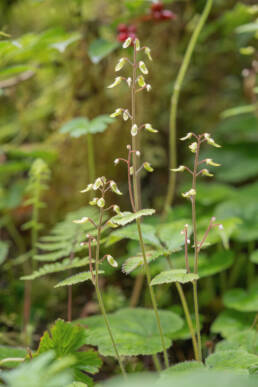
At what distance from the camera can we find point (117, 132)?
2080mm

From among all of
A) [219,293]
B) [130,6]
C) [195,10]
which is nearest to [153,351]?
[219,293]

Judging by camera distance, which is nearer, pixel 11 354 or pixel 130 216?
pixel 130 216

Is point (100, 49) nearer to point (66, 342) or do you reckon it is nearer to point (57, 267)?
point (57, 267)

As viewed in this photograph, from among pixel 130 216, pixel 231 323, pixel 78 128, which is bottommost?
pixel 231 323

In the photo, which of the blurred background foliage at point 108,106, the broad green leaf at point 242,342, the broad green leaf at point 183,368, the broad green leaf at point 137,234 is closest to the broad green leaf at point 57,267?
the broad green leaf at point 137,234

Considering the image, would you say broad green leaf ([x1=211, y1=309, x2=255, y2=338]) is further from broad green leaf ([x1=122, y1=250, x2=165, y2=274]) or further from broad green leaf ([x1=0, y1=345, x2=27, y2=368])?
broad green leaf ([x1=0, y1=345, x2=27, y2=368])

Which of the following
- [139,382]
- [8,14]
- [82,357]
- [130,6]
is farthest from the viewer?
[8,14]

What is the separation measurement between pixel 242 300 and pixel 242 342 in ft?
1.07

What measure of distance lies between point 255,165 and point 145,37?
1.03m

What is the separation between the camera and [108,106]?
6.72ft

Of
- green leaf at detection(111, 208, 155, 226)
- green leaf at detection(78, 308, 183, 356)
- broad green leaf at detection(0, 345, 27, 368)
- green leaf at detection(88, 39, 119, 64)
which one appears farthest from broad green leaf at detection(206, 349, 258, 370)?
green leaf at detection(88, 39, 119, 64)

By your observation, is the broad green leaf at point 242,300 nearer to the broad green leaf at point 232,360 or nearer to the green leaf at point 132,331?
the green leaf at point 132,331

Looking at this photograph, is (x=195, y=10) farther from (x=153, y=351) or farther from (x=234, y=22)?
(x=153, y=351)

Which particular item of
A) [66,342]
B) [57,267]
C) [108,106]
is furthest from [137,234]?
[108,106]
